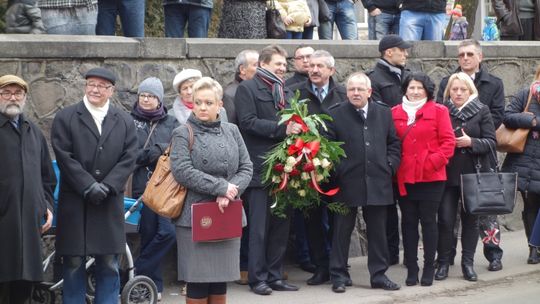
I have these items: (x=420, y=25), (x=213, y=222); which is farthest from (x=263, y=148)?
(x=420, y=25)

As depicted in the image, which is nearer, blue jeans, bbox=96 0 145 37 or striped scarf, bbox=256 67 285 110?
striped scarf, bbox=256 67 285 110

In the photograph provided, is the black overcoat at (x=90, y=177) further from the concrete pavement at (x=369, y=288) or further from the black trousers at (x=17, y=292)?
the concrete pavement at (x=369, y=288)

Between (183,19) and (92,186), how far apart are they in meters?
3.77

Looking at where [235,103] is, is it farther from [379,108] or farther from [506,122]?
[506,122]

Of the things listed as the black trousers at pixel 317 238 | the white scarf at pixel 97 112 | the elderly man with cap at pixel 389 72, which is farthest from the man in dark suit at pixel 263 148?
the white scarf at pixel 97 112

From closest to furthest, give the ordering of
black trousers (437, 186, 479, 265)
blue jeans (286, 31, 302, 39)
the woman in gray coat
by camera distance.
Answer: the woman in gray coat < black trousers (437, 186, 479, 265) < blue jeans (286, 31, 302, 39)

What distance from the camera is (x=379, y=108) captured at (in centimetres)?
1043

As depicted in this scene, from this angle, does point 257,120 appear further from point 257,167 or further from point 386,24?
point 386,24

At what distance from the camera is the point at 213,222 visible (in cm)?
853

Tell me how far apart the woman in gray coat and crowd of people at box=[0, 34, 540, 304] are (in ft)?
0.03

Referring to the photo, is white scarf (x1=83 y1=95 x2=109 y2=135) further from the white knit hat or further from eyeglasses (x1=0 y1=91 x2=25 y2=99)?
the white knit hat

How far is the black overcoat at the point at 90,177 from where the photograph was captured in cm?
873

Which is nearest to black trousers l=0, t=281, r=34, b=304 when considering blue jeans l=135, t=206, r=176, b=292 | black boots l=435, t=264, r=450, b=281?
blue jeans l=135, t=206, r=176, b=292

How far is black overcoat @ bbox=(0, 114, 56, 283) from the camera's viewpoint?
841 cm
